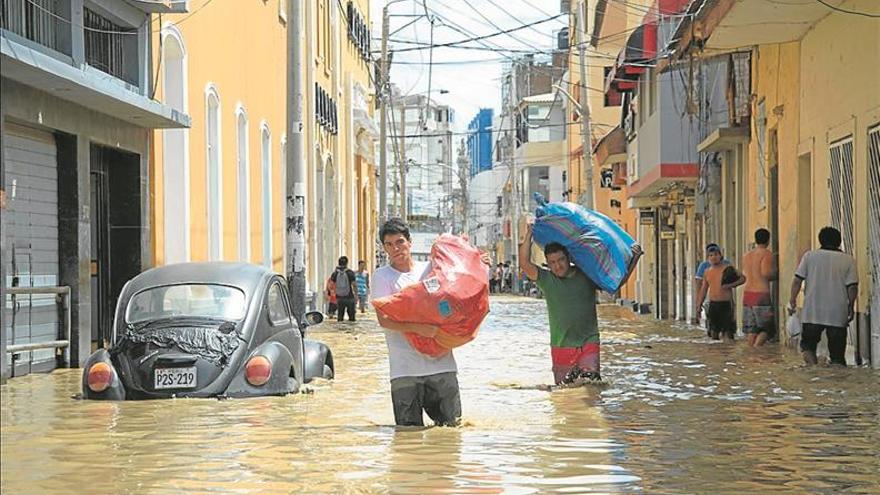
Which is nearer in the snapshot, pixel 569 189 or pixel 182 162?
pixel 182 162

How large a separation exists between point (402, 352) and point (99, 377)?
135 inches

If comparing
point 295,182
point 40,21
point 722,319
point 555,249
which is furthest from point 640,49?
point 555,249

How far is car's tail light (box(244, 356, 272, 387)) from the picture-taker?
11938 millimetres

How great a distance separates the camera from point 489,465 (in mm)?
8609

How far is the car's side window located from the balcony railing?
3778 millimetres

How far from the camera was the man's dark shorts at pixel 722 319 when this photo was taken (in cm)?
2403

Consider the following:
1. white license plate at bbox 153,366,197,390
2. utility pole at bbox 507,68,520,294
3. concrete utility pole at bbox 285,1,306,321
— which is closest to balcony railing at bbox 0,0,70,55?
white license plate at bbox 153,366,197,390

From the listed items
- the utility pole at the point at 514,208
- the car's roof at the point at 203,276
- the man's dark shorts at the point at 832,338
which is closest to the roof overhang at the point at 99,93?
the car's roof at the point at 203,276

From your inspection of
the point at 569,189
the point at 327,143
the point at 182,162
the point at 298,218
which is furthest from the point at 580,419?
the point at 569,189

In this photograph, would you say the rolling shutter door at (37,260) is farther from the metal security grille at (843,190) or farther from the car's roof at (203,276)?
the metal security grille at (843,190)

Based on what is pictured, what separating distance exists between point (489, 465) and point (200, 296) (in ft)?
15.7

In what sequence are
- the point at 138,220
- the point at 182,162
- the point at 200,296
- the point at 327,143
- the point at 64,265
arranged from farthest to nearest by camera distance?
the point at 327,143 → the point at 182,162 → the point at 138,220 → the point at 64,265 → the point at 200,296

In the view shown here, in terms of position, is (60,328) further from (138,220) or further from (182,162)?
(182,162)

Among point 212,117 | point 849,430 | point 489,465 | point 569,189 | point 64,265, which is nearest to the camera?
point 489,465
